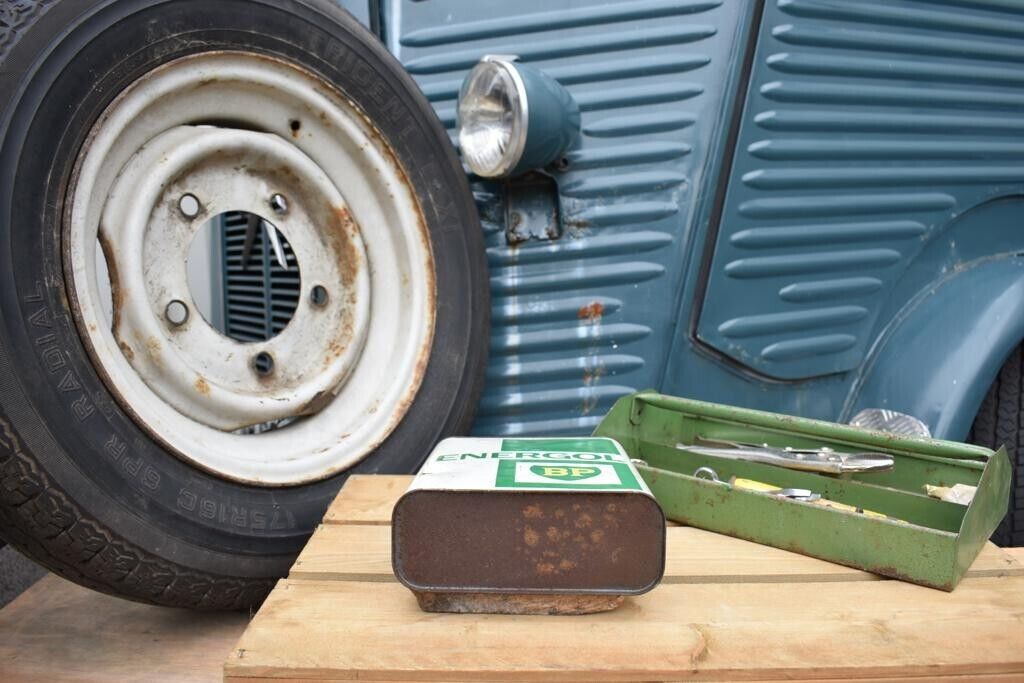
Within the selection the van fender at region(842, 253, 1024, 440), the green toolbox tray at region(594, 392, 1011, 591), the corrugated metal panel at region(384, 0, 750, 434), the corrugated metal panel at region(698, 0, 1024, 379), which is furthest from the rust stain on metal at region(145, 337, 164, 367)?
the van fender at region(842, 253, 1024, 440)

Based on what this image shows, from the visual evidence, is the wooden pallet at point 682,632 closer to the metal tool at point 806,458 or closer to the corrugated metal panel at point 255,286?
the metal tool at point 806,458

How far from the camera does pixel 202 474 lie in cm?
119

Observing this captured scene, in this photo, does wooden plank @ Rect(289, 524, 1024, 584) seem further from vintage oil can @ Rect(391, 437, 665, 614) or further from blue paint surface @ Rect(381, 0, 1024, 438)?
blue paint surface @ Rect(381, 0, 1024, 438)

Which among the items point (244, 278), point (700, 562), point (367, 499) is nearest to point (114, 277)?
point (367, 499)

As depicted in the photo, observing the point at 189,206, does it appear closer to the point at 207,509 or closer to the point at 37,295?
the point at 37,295

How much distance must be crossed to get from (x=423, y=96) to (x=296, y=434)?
66 centimetres

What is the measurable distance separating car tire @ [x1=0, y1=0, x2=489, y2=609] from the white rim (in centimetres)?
2

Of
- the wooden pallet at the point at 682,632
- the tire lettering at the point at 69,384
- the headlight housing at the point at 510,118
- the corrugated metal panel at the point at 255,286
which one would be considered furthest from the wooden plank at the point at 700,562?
the corrugated metal panel at the point at 255,286

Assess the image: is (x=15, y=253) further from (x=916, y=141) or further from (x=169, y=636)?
(x=916, y=141)

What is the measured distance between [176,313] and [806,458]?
39.8 inches

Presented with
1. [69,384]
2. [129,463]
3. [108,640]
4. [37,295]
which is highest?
[37,295]

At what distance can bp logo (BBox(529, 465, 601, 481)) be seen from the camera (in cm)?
89

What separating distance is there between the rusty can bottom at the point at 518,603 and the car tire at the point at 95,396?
0.45 meters

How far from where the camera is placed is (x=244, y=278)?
241 cm
